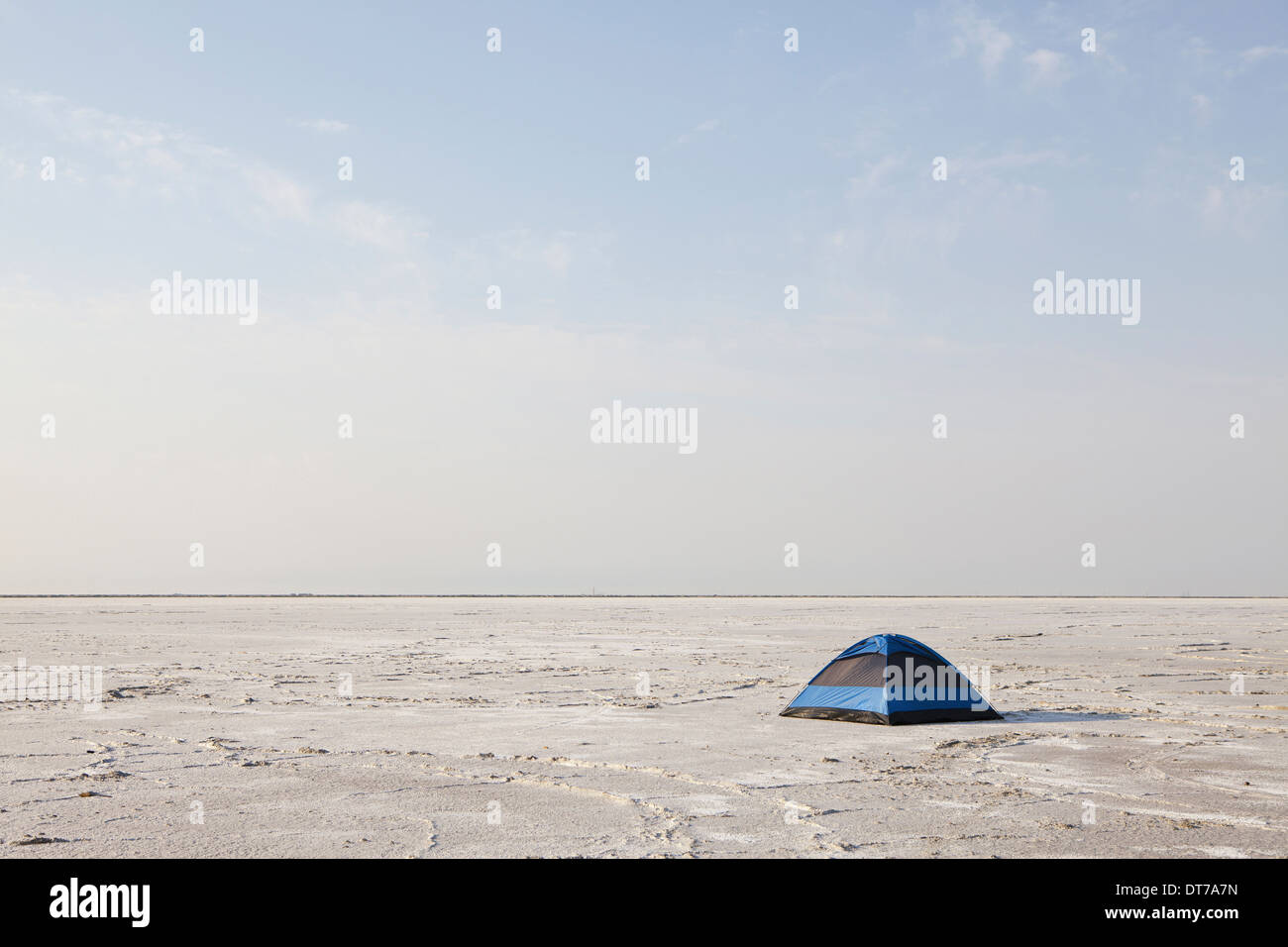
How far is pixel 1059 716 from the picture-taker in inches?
617

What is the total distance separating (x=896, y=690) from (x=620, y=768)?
5121 mm

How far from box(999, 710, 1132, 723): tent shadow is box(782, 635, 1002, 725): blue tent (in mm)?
540

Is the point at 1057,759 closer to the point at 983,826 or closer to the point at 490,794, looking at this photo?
the point at 983,826

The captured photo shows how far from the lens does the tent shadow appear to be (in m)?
15.3

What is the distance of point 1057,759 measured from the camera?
11.8 metres

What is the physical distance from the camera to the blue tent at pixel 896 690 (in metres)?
14.6
